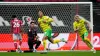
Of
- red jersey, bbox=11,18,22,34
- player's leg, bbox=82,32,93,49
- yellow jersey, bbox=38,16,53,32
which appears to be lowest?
player's leg, bbox=82,32,93,49

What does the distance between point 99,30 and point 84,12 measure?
4.78 feet

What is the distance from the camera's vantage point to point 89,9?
20141 mm

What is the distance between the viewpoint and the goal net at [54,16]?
64.0ft

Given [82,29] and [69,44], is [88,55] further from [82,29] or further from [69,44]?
[69,44]

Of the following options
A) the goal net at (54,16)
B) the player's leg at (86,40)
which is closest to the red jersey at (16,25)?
the goal net at (54,16)

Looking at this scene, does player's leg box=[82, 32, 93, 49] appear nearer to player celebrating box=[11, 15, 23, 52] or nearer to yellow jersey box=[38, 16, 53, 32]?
yellow jersey box=[38, 16, 53, 32]

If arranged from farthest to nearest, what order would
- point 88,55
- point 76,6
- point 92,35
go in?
point 76,6, point 92,35, point 88,55

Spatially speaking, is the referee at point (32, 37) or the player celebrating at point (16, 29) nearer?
the referee at point (32, 37)

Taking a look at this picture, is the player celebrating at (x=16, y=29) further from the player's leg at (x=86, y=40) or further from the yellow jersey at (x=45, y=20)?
the player's leg at (x=86, y=40)

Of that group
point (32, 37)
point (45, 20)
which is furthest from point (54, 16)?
point (45, 20)

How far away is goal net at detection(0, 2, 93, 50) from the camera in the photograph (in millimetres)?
19500

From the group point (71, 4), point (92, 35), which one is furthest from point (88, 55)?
point (71, 4)

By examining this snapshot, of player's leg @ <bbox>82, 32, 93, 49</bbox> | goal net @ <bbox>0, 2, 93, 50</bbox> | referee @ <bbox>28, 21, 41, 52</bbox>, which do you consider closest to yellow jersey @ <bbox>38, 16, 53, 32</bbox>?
referee @ <bbox>28, 21, 41, 52</bbox>

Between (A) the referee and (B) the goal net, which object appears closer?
(A) the referee
